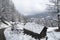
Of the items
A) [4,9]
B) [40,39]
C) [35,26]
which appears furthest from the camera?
[4,9]

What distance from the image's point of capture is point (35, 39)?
86.8 ft

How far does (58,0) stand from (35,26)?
9554mm

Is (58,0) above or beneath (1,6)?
above

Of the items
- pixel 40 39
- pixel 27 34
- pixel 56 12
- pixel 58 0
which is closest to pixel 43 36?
pixel 40 39

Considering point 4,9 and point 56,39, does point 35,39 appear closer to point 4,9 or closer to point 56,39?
point 56,39

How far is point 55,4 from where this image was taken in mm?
31516

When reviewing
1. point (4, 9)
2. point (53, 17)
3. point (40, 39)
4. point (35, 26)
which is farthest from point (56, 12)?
point (4, 9)

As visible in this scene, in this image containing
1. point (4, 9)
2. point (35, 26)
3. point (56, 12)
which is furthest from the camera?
point (4, 9)

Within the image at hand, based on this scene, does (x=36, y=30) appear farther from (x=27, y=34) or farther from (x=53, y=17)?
(x=53, y=17)

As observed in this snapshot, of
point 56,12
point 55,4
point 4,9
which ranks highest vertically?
point 55,4

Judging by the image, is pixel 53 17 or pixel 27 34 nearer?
pixel 27 34

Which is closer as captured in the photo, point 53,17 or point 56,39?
point 56,39

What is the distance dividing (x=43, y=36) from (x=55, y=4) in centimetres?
965

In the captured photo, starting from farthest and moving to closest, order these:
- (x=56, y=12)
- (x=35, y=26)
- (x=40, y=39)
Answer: (x=56, y=12) < (x=35, y=26) < (x=40, y=39)
